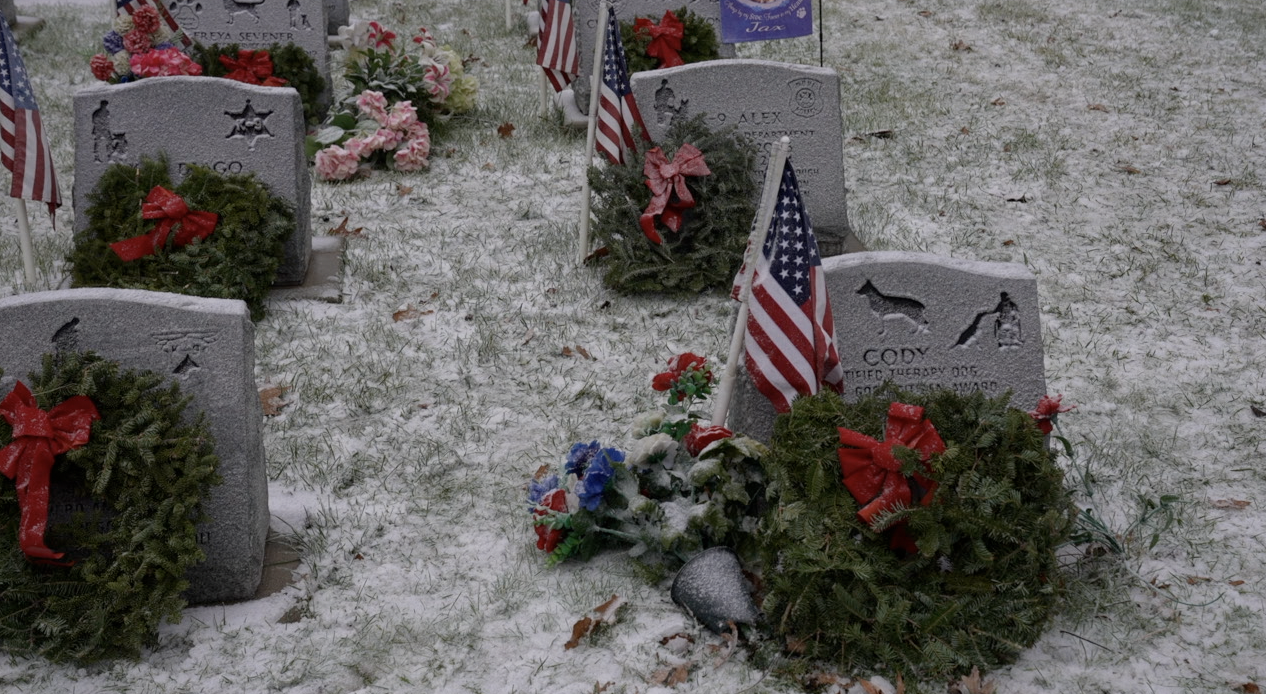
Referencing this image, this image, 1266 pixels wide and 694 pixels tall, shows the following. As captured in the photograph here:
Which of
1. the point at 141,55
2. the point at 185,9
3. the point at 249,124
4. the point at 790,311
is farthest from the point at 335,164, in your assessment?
the point at 790,311

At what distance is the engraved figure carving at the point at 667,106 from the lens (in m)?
6.11

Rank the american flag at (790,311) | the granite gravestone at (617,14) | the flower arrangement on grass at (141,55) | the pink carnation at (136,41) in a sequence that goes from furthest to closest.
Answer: the granite gravestone at (617,14) < the pink carnation at (136,41) < the flower arrangement on grass at (141,55) < the american flag at (790,311)

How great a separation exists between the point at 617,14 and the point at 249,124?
11.3 feet

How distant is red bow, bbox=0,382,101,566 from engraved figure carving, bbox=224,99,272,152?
9.24 feet

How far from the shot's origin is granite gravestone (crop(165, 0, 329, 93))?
8445 millimetres

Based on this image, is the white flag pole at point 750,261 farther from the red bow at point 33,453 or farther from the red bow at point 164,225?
the red bow at point 164,225

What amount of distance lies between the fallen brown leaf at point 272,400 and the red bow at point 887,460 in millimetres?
2787

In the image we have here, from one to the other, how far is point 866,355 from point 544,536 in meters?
1.37

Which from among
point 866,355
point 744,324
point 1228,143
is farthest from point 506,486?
point 1228,143

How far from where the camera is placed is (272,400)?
5.10 m

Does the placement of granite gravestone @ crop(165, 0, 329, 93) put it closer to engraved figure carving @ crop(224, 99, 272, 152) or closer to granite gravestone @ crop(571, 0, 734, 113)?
granite gravestone @ crop(571, 0, 734, 113)

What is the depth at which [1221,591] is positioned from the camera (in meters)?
3.86

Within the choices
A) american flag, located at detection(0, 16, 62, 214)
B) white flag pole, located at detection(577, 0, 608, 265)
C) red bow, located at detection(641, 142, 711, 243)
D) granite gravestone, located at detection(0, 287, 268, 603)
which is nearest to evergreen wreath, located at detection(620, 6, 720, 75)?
white flag pole, located at detection(577, 0, 608, 265)

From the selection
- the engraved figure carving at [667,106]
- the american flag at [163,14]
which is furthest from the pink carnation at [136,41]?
the engraved figure carving at [667,106]
